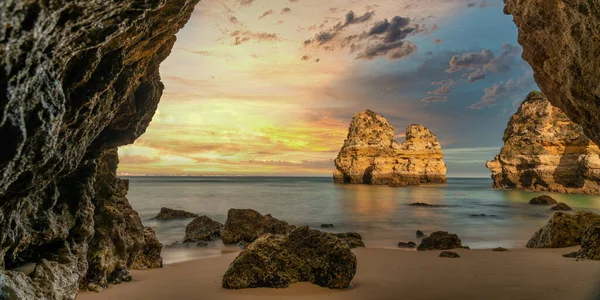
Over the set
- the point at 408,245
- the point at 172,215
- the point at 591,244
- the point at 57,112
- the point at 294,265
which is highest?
the point at 57,112

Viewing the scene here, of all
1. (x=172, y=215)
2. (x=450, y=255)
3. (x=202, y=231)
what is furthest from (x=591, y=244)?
(x=172, y=215)

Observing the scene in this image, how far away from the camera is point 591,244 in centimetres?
803

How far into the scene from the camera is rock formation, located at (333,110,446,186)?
255 feet

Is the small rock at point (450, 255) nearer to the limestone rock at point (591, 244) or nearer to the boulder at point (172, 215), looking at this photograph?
the limestone rock at point (591, 244)

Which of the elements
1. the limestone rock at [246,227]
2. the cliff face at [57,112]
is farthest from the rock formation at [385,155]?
the cliff face at [57,112]

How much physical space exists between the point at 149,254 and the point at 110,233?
258 centimetres

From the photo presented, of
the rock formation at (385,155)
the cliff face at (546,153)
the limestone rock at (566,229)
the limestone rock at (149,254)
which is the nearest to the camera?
the limestone rock at (149,254)

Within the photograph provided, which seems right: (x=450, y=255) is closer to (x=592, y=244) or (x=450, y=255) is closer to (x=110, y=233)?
(x=592, y=244)

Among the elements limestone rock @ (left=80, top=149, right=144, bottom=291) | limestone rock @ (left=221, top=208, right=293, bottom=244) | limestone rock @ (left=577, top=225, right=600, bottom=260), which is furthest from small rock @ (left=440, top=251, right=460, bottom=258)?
limestone rock @ (left=80, top=149, right=144, bottom=291)

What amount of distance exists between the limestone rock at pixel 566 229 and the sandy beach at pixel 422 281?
5.58 ft

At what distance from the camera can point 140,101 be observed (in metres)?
6.49

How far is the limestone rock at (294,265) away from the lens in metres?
6.18

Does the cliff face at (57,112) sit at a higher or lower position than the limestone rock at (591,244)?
higher

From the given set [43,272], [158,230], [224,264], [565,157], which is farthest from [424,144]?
[43,272]
